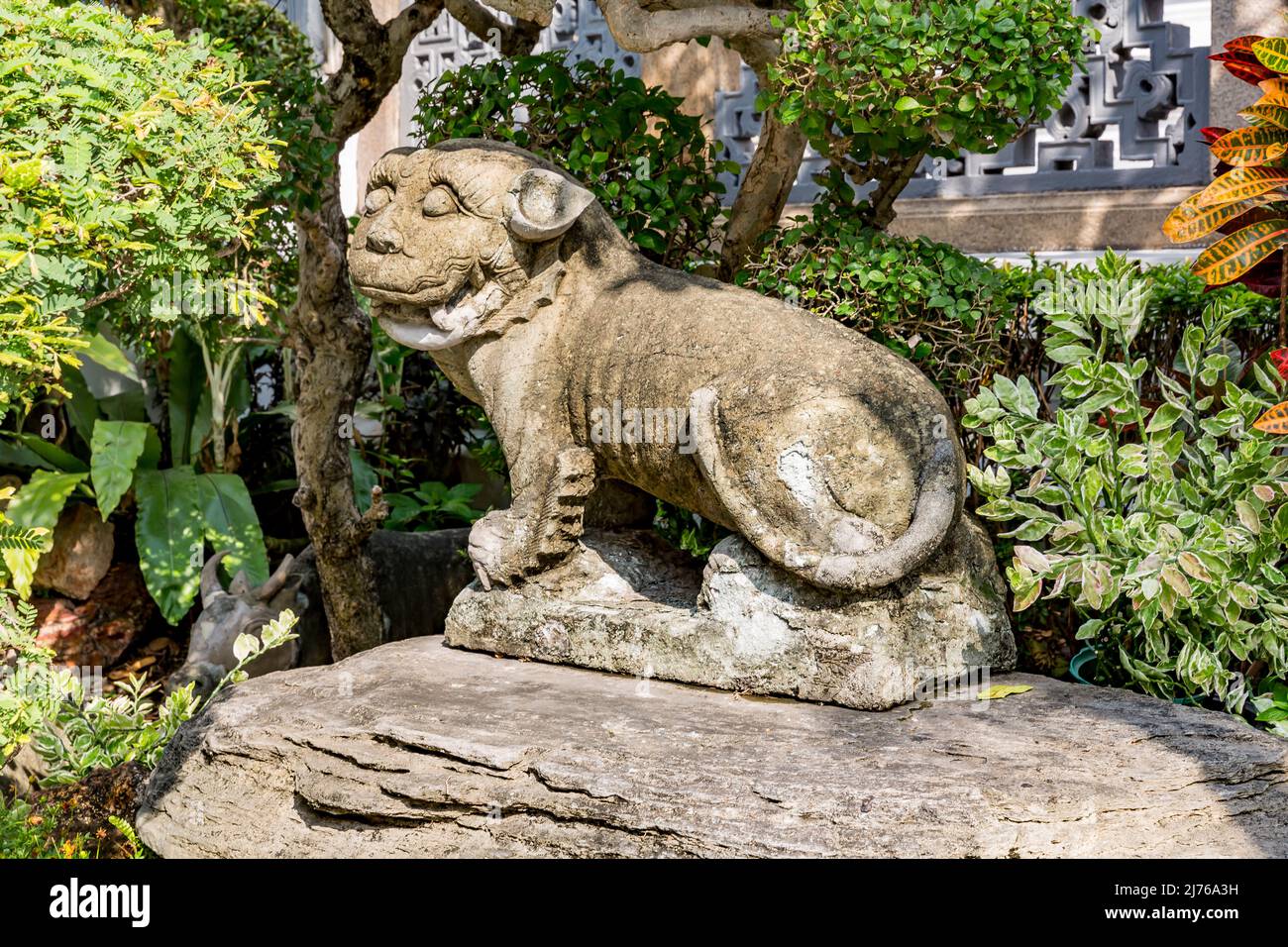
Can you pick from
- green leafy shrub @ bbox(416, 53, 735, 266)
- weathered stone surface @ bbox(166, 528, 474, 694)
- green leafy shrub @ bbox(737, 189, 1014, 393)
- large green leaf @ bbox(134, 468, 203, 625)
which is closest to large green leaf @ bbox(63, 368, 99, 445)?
large green leaf @ bbox(134, 468, 203, 625)

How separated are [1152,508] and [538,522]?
5.89 ft

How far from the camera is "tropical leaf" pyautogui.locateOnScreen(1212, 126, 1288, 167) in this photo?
3.74 metres

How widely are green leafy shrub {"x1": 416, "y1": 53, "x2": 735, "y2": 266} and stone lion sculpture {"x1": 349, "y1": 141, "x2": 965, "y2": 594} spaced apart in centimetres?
57

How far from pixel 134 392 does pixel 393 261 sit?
3.86 metres

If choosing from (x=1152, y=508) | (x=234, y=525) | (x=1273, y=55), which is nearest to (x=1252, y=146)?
(x=1273, y=55)

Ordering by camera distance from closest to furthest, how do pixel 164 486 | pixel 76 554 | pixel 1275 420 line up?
pixel 1275 420 < pixel 164 486 < pixel 76 554

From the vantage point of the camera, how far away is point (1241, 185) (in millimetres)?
3732

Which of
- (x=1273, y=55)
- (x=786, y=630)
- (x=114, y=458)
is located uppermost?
(x=1273, y=55)

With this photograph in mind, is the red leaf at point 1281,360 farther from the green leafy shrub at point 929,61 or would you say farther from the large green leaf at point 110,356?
the large green leaf at point 110,356

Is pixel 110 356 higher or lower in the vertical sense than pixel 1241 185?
lower

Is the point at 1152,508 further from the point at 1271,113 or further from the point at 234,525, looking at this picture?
the point at 234,525

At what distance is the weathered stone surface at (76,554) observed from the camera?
22.2ft

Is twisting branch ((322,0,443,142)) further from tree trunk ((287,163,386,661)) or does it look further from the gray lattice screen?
the gray lattice screen
